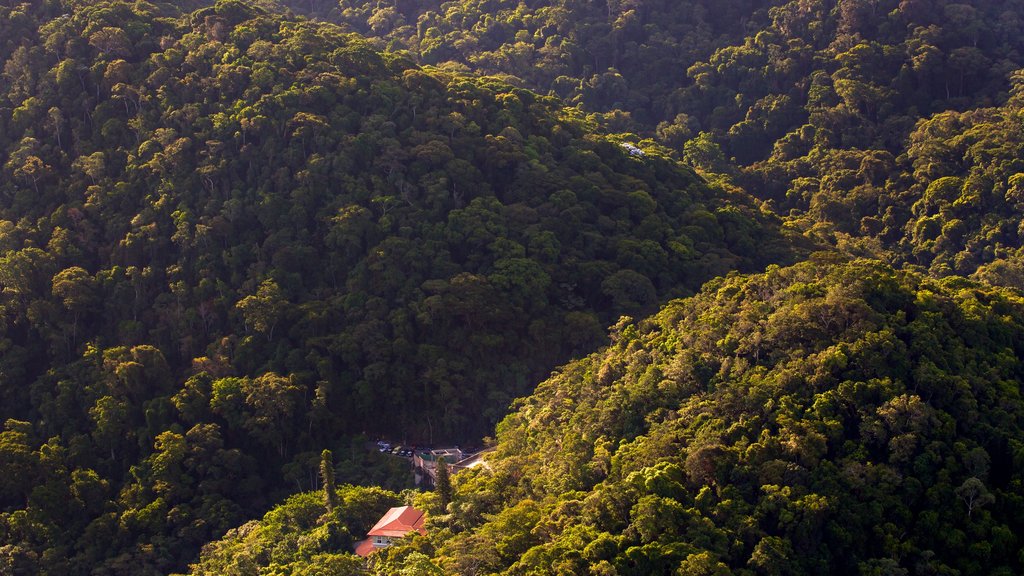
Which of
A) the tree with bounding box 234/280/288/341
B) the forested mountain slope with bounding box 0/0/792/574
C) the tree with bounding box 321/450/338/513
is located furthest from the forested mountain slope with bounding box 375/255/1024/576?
the tree with bounding box 234/280/288/341

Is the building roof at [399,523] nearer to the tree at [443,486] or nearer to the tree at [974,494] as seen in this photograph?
the tree at [443,486]

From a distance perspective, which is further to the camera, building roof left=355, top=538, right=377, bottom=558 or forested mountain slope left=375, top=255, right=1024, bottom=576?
building roof left=355, top=538, right=377, bottom=558

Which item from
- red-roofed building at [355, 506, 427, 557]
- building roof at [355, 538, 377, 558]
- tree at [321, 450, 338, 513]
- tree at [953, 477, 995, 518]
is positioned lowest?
building roof at [355, 538, 377, 558]

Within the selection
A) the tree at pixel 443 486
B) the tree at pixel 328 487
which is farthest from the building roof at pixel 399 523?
the tree at pixel 328 487

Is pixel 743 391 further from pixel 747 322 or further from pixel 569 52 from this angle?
pixel 569 52

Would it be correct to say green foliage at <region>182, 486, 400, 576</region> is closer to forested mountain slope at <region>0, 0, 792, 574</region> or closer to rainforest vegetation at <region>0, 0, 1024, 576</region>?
rainforest vegetation at <region>0, 0, 1024, 576</region>

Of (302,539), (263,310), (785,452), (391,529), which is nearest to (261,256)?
(263,310)

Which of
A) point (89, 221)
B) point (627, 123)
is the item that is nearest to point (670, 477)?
point (89, 221)
